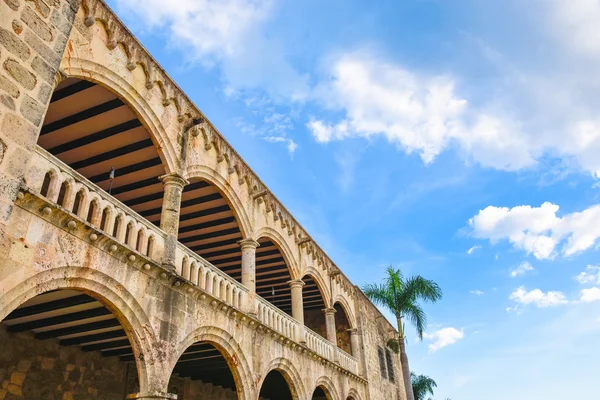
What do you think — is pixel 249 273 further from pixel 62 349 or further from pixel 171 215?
pixel 62 349

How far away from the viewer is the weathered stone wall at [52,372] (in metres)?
7.65

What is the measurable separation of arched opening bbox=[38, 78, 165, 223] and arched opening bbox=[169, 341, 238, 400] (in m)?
3.38

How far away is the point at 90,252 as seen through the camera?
581cm

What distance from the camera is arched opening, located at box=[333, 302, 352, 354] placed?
679 inches

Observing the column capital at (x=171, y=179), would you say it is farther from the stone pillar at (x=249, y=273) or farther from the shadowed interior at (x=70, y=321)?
the stone pillar at (x=249, y=273)

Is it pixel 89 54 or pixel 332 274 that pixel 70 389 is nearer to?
pixel 89 54

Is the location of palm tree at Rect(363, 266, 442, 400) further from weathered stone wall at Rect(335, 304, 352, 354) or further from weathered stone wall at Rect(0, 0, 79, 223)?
weathered stone wall at Rect(0, 0, 79, 223)

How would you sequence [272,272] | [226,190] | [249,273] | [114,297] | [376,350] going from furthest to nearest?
[376,350], [272,272], [249,273], [226,190], [114,297]

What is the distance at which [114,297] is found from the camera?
6.05m

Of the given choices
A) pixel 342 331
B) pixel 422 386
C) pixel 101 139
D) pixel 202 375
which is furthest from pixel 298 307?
pixel 422 386

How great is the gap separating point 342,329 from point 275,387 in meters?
5.01

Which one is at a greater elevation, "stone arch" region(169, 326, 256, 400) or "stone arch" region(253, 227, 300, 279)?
"stone arch" region(253, 227, 300, 279)

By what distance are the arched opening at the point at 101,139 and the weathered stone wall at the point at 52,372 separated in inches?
104

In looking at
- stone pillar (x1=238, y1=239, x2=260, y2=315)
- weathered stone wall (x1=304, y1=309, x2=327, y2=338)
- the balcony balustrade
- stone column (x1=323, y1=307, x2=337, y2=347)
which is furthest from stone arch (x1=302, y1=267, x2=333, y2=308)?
stone pillar (x1=238, y1=239, x2=260, y2=315)
